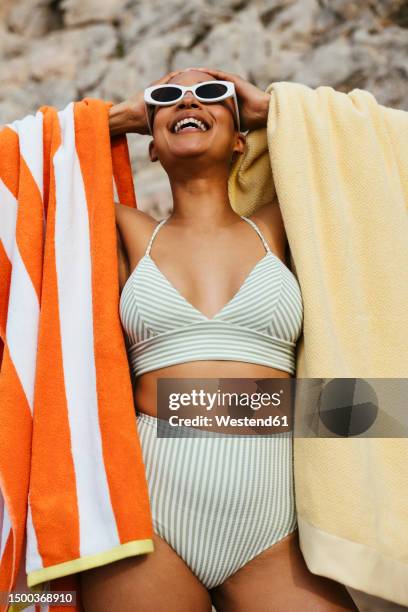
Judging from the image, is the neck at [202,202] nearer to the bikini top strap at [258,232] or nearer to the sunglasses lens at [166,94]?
the bikini top strap at [258,232]

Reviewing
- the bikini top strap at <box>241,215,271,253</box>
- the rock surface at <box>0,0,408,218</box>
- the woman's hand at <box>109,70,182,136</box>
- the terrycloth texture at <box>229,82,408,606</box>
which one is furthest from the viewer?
the rock surface at <box>0,0,408,218</box>

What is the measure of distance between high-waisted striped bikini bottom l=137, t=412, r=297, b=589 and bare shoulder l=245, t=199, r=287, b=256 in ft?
1.28

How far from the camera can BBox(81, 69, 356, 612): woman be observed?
1.14 meters

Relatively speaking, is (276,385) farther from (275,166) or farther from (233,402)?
(275,166)

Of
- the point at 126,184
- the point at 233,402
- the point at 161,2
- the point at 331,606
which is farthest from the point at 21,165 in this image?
the point at 161,2

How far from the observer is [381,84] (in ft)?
7.16

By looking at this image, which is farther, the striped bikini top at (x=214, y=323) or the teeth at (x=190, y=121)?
the teeth at (x=190, y=121)

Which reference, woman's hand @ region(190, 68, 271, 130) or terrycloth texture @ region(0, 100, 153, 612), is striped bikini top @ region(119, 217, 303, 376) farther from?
woman's hand @ region(190, 68, 271, 130)

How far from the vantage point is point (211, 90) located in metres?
1.44

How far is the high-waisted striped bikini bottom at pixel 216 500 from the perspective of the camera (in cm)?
115

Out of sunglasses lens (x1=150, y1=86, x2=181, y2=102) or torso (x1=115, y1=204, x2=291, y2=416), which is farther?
sunglasses lens (x1=150, y1=86, x2=181, y2=102)

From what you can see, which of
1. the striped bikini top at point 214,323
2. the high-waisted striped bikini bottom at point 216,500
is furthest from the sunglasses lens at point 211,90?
the high-waisted striped bikini bottom at point 216,500

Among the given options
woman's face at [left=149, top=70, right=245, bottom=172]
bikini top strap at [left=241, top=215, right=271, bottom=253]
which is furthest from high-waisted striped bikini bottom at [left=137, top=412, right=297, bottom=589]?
woman's face at [left=149, top=70, right=245, bottom=172]

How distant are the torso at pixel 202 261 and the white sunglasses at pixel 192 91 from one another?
0.74 feet
